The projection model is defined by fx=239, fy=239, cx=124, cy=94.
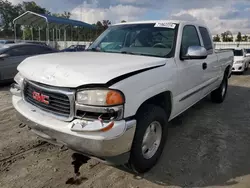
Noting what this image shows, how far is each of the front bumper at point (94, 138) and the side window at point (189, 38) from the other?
1.76 metres

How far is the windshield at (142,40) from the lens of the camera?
11.4 feet

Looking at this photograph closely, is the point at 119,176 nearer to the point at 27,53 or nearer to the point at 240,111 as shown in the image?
the point at 240,111

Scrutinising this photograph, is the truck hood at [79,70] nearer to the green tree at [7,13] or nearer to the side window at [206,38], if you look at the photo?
the side window at [206,38]

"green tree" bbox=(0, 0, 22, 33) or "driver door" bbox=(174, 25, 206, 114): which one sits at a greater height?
"green tree" bbox=(0, 0, 22, 33)

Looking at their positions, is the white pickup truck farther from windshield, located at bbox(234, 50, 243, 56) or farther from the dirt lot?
windshield, located at bbox(234, 50, 243, 56)

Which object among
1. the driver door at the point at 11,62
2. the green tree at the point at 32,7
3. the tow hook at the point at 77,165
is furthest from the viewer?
the green tree at the point at 32,7

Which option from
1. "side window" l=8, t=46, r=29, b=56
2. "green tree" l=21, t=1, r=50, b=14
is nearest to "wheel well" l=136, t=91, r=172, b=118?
"side window" l=8, t=46, r=29, b=56

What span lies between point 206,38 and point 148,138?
9.53 ft

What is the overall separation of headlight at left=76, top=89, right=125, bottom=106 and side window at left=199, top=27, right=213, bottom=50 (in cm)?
304

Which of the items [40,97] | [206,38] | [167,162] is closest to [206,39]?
[206,38]

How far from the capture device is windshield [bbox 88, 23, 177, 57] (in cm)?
347

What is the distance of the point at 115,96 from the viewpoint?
2.26 metres

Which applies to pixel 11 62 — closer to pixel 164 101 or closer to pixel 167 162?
pixel 164 101

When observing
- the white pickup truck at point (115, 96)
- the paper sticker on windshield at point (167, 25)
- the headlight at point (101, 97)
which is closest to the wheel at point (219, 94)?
the white pickup truck at point (115, 96)
